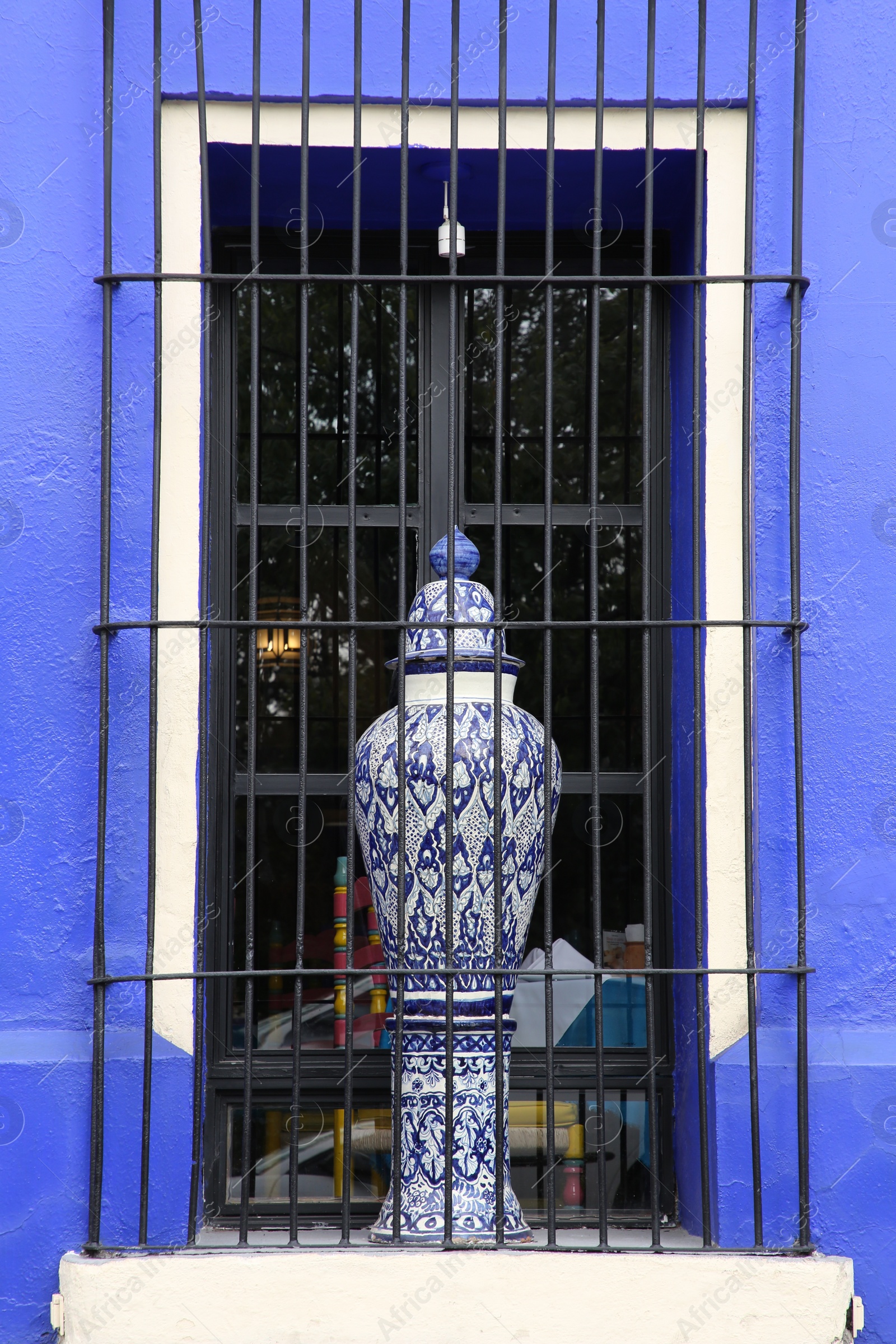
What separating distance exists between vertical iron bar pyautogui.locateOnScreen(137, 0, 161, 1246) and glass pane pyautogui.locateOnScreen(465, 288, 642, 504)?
0.79 meters

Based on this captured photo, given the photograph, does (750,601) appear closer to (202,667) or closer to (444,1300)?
(202,667)

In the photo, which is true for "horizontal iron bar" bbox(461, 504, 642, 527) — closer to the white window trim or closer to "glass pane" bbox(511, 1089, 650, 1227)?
the white window trim

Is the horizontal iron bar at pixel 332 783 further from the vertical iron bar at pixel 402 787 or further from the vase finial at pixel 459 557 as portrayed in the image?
the vase finial at pixel 459 557

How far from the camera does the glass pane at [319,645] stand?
3.13 meters

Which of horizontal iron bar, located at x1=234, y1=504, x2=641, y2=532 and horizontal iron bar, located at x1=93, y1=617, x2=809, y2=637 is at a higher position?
horizontal iron bar, located at x1=234, y1=504, x2=641, y2=532

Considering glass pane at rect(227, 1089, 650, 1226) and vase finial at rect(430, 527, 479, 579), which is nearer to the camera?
vase finial at rect(430, 527, 479, 579)

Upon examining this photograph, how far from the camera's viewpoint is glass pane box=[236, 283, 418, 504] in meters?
3.17

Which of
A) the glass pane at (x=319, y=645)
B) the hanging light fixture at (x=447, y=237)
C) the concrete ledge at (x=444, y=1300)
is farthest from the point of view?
the glass pane at (x=319, y=645)

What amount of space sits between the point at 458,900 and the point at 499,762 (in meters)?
0.31

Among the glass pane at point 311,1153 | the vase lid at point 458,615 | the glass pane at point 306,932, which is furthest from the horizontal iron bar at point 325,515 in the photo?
the glass pane at point 311,1153

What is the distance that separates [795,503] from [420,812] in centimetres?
99

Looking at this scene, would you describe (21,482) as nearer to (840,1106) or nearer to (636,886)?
(636,886)

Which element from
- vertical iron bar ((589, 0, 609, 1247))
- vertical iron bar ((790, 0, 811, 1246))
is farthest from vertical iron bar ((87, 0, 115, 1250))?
vertical iron bar ((790, 0, 811, 1246))

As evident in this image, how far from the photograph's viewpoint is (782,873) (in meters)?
2.77
